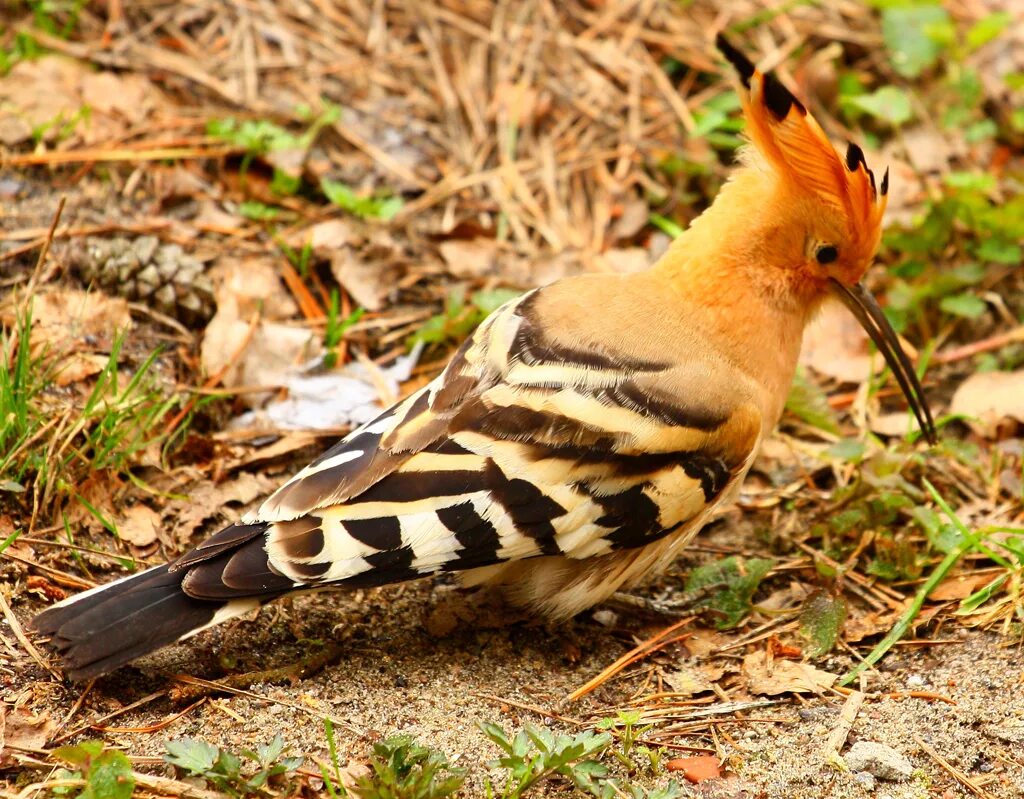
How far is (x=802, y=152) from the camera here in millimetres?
3244

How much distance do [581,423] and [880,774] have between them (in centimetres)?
108

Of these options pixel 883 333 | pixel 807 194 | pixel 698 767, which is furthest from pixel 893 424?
pixel 698 767

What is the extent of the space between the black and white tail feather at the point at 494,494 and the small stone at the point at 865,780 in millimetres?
794

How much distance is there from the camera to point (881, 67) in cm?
550

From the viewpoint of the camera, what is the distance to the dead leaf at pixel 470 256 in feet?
14.6

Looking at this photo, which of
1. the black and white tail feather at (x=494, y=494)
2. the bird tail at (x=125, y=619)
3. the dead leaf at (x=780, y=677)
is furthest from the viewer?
the dead leaf at (x=780, y=677)

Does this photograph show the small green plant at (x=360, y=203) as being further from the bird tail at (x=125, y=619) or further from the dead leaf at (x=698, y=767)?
the dead leaf at (x=698, y=767)

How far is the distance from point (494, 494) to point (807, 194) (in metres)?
1.24

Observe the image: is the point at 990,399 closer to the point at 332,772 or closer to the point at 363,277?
the point at 363,277

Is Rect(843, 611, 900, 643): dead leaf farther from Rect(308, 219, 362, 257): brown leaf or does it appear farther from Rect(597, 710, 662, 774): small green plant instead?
Rect(308, 219, 362, 257): brown leaf

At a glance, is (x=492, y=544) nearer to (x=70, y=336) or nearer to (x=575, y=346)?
(x=575, y=346)

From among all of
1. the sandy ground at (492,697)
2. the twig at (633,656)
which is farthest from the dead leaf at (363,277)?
the twig at (633,656)

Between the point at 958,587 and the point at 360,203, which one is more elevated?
the point at 360,203

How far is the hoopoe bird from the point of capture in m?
2.79
